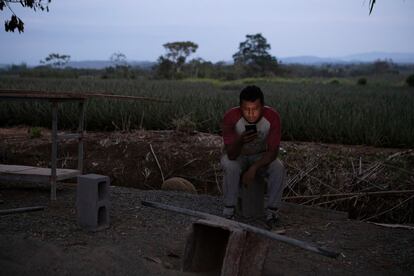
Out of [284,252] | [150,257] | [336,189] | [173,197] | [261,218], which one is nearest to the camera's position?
[150,257]

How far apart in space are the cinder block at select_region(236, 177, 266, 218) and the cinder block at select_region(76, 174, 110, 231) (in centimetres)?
126

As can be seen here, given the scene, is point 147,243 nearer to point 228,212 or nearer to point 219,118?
point 228,212

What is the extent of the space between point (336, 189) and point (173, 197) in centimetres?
190

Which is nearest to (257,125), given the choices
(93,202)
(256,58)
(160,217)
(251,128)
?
(251,128)

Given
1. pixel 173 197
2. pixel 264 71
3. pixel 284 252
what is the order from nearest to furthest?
pixel 284 252, pixel 173 197, pixel 264 71

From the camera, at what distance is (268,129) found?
472 cm

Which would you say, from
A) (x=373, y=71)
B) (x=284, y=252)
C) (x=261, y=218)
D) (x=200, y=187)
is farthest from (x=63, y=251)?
(x=373, y=71)

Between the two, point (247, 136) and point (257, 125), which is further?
point (257, 125)

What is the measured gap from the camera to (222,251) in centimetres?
384

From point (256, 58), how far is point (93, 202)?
51.9m

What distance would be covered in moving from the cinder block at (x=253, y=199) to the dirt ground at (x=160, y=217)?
0.17m

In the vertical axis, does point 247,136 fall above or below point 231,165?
above

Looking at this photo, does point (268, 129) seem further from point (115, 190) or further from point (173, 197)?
point (115, 190)

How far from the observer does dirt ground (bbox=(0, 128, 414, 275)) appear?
3.66 meters
